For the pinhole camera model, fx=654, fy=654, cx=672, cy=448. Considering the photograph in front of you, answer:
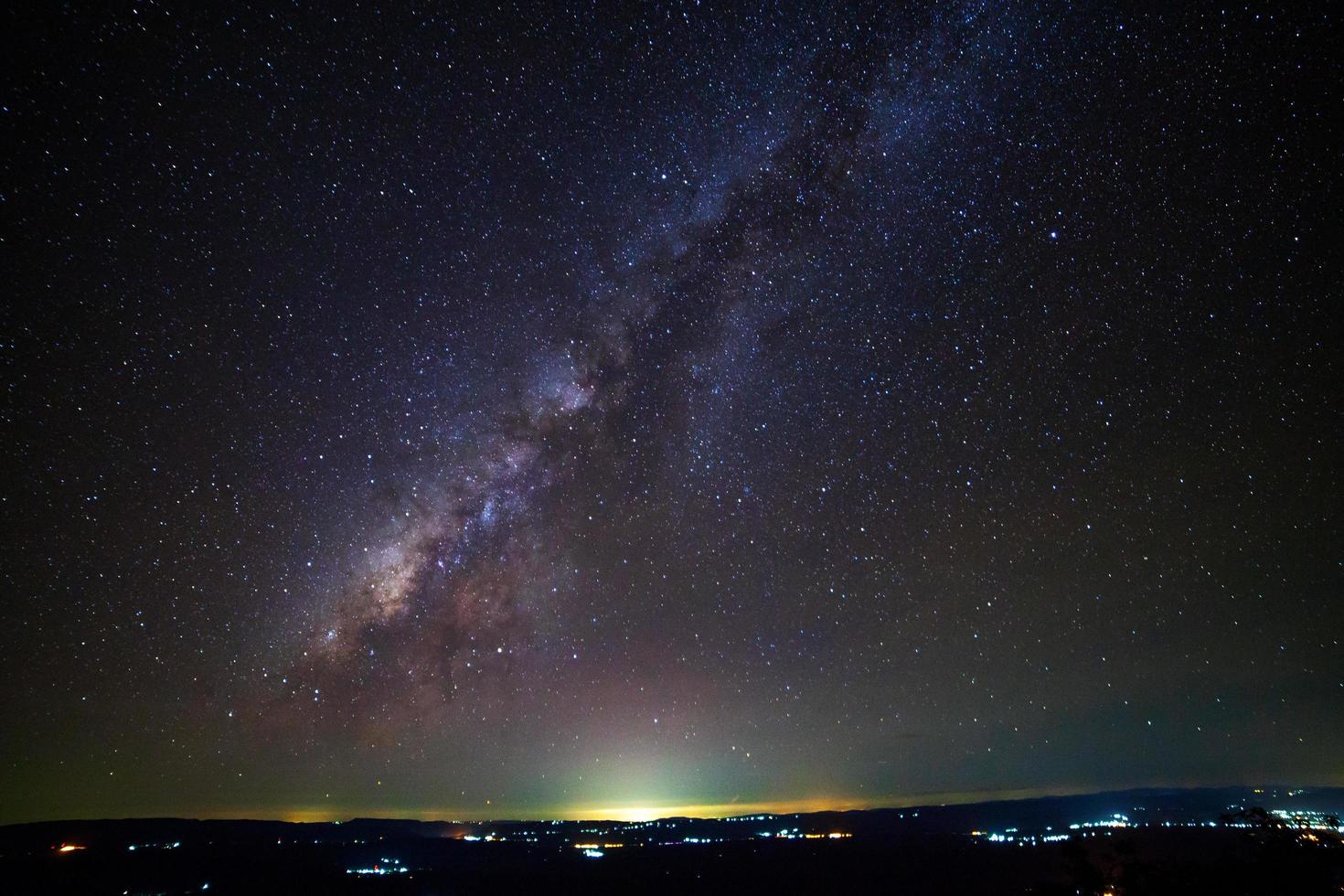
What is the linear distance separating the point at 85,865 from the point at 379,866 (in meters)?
29.1

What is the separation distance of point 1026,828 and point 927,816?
34879 mm

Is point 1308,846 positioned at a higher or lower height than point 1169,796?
higher

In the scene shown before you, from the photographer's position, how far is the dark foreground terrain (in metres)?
8.14

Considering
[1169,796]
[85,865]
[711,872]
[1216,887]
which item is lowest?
[1169,796]

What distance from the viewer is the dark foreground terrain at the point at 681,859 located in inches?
320

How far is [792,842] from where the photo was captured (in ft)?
342

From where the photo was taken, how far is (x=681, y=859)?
8650 cm

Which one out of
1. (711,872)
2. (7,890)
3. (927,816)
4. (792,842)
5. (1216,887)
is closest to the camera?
(1216,887)

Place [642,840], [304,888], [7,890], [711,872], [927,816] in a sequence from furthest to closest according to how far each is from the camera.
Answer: [927,816]
[642,840]
[711,872]
[304,888]
[7,890]

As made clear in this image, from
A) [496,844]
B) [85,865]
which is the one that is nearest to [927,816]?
[496,844]

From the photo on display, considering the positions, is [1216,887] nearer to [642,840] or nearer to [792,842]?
[792,842]

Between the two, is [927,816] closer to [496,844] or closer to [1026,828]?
[1026,828]

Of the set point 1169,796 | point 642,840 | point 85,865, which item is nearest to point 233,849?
point 85,865

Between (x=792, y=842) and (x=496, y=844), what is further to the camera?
(x=496, y=844)
